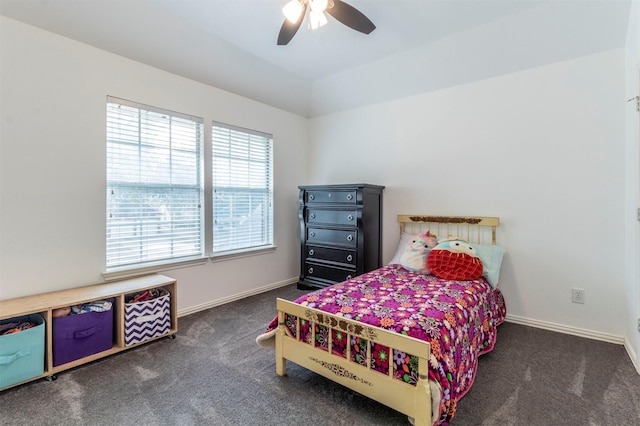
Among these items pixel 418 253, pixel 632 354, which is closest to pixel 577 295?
pixel 632 354

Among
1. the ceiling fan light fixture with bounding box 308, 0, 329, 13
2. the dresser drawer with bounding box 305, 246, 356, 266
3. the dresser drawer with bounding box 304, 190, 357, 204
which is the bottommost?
the dresser drawer with bounding box 305, 246, 356, 266

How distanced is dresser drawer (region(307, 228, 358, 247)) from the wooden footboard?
165 cm

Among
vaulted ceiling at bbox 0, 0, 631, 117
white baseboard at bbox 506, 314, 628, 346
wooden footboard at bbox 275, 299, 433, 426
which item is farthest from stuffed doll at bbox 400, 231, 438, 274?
vaulted ceiling at bbox 0, 0, 631, 117

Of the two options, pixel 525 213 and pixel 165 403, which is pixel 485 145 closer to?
pixel 525 213

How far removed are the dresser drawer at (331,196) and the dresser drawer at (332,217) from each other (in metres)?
0.12

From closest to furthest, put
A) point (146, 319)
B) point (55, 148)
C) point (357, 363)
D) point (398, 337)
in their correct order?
point (398, 337) < point (357, 363) < point (55, 148) < point (146, 319)

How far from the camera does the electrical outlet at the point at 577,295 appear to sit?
2662mm

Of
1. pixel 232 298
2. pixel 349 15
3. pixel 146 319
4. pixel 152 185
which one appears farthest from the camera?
pixel 232 298

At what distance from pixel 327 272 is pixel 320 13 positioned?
2702 millimetres

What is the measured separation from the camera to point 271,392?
1869mm

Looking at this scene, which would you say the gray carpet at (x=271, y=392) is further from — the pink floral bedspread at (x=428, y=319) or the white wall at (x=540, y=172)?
the white wall at (x=540, y=172)

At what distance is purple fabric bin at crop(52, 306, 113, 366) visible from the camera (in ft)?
6.74

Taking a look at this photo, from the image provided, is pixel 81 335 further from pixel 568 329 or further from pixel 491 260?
pixel 568 329

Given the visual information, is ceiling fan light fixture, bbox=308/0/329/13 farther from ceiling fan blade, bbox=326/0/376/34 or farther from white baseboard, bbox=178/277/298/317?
white baseboard, bbox=178/277/298/317
